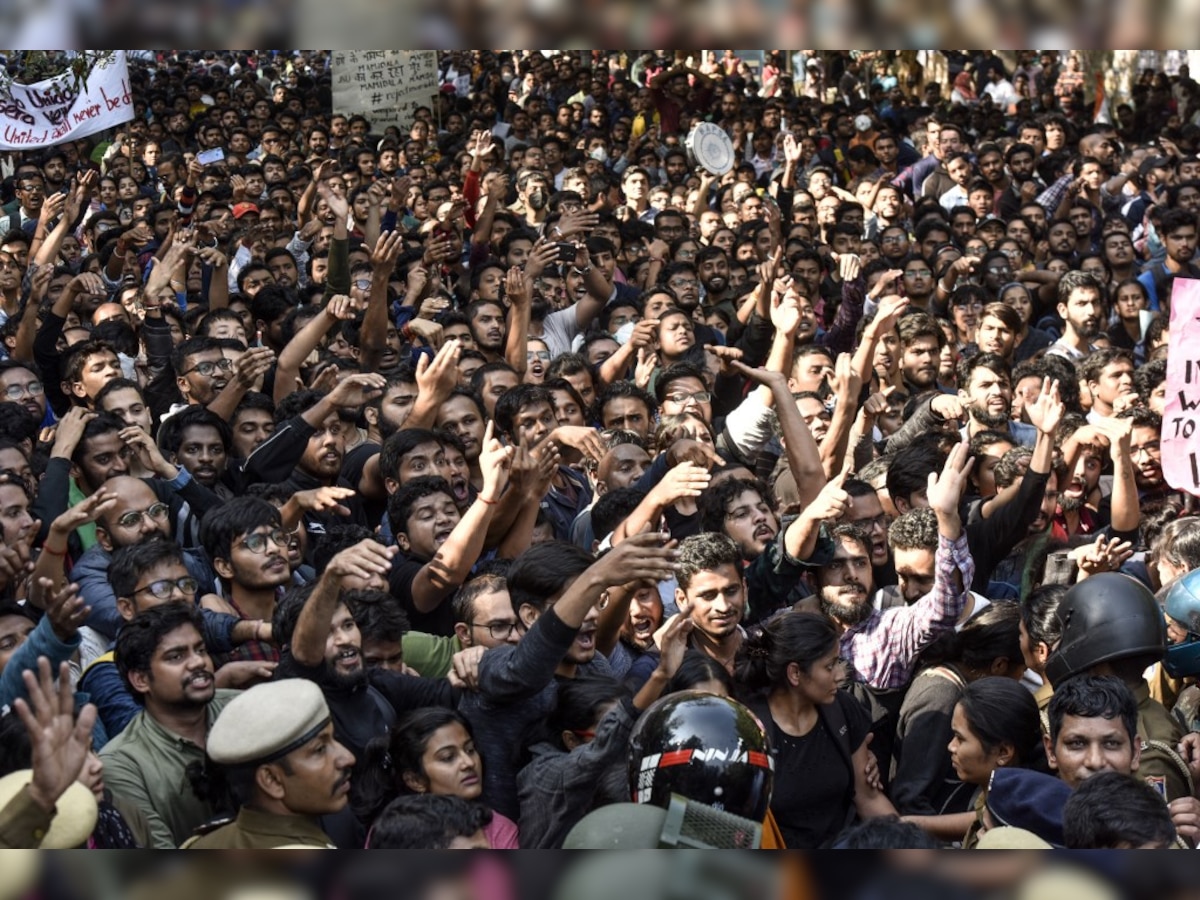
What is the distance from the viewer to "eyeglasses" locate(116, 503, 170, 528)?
17.4 feet

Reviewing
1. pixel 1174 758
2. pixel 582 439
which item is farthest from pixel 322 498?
pixel 1174 758

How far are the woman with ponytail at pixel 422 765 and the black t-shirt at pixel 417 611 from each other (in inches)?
56.7

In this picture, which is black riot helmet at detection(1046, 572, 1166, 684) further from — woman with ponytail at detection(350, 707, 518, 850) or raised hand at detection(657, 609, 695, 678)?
woman with ponytail at detection(350, 707, 518, 850)

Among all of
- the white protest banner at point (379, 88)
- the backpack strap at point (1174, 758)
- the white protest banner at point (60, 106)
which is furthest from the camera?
the white protest banner at point (379, 88)

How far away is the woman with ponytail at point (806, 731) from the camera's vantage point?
411 centimetres

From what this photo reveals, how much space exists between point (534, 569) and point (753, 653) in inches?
26.0

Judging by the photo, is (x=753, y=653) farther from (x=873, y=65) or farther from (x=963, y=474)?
(x=873, y=65)

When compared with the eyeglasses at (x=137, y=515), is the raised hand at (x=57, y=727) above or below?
below

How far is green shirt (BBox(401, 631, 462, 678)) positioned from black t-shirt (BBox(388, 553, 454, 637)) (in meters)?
0.44

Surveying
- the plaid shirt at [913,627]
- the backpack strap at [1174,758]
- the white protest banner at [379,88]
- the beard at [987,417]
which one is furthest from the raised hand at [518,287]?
the white protest banner at [379,88]

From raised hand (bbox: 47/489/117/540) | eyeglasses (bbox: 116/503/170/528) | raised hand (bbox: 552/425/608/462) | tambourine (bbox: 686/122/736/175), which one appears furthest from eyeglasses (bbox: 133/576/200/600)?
tambourine (bbox: 686/122/736/175)

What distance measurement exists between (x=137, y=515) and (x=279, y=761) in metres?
2.37

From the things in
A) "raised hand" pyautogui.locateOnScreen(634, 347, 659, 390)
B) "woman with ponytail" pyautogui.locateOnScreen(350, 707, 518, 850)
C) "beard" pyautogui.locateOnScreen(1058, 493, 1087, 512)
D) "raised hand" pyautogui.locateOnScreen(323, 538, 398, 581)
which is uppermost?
"raised hand" pyautogui.locateOnScreen(634, 347, 659, 390)

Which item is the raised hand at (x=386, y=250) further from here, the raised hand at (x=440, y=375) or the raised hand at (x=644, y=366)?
the raised hand at (x=440, y=375)
